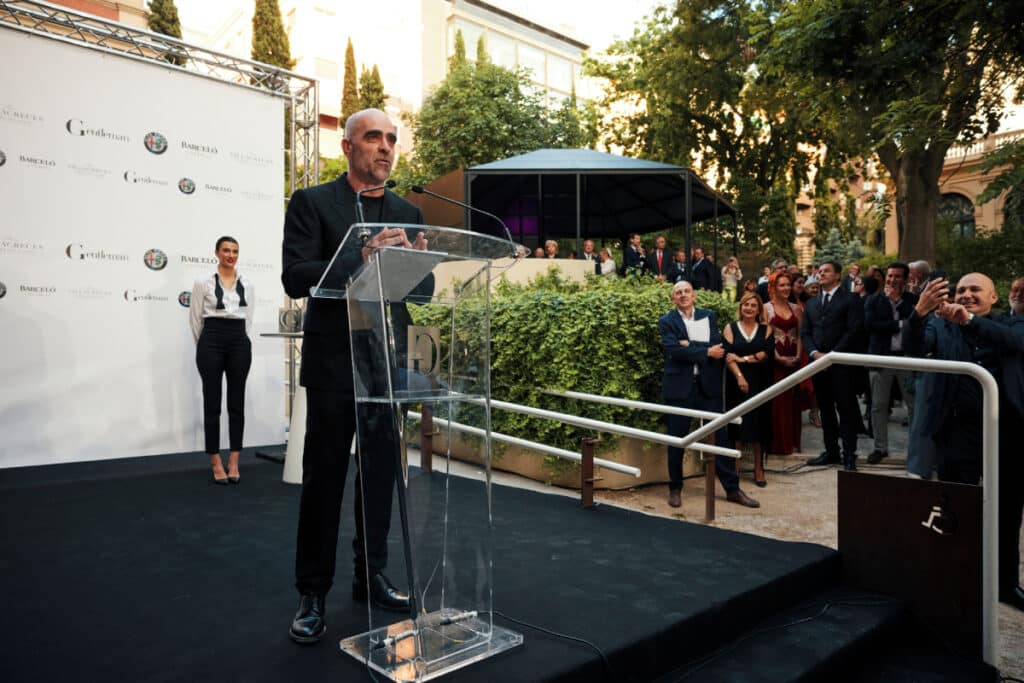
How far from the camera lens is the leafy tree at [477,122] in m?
22.8

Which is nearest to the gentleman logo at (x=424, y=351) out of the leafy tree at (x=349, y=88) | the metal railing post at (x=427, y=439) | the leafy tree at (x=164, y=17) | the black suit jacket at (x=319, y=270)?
the metal railing post at (x=427, y=439)

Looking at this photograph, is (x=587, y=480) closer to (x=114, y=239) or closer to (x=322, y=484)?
(x=322, y=484)

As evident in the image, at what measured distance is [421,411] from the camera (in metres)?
2.25

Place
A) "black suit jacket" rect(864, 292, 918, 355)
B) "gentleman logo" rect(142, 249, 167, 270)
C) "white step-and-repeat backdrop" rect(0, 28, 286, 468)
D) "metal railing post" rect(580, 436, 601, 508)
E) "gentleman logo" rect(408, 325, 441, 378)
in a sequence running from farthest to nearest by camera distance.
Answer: "gentleman logo" rect(142, 249, 167, 270), "black suit jacket" rect(864, 292, 918, 355), "white step-and-repeat backdrop" rect(0, 28, 286, 468), "metal railing post" rect(580, 436, 601, 508), "gentleman logo" rect(408, 325, 441, 378)

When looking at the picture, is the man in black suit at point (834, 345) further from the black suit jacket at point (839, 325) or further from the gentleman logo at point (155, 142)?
the gentleman logo at point (155, 142)

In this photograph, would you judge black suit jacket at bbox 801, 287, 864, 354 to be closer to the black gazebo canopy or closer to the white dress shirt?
the white dress shirt

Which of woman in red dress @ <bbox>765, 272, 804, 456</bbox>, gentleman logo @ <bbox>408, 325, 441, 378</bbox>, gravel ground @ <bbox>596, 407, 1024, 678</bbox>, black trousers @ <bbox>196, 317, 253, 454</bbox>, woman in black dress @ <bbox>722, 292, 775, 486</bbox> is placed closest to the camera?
gentleman logo @ <bbox>408, 325, 441, 378</bbox>

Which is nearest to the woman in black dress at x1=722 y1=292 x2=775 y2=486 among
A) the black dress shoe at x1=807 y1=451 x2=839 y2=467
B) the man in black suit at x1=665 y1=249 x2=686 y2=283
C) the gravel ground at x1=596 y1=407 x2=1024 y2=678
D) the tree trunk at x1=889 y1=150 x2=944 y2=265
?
the gravel ground at x1=596 y1=407 x2=1024 y2=678

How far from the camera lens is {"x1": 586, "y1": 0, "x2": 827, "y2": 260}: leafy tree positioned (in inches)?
594

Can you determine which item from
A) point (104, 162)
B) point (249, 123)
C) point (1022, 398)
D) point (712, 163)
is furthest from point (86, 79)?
point (712, 163)

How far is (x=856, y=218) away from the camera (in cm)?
3372

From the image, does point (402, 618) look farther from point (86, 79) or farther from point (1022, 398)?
point (86, 79)

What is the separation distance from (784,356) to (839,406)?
851 mm

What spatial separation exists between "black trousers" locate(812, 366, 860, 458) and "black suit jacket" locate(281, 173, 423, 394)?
204 inches
